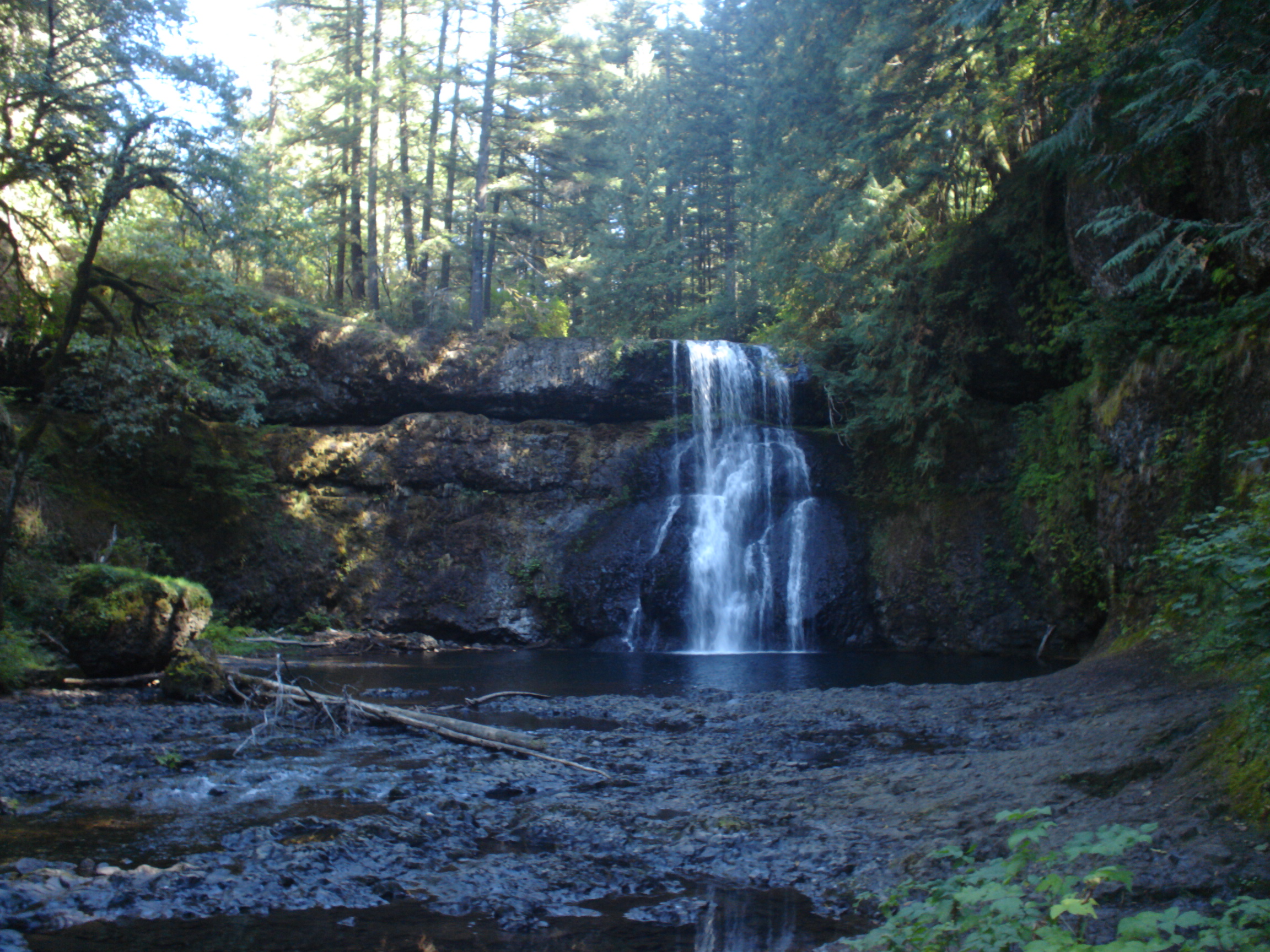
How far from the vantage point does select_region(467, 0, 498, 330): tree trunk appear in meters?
23.3

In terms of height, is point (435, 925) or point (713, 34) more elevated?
point (713, 34)

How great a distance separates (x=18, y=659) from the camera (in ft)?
29.2

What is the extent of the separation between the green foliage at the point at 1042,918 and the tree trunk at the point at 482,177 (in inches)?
851

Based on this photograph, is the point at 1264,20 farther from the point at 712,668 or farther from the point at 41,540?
the point at 41,540

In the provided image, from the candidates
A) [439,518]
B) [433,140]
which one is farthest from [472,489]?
[433,140]

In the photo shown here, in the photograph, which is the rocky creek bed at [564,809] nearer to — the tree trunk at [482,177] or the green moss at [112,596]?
the green moss at [112,596]

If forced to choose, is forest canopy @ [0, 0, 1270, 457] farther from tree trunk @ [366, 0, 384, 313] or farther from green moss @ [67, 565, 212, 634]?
green moss @ [67, 565, 212, 634]

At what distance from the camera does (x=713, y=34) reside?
32.5 metres

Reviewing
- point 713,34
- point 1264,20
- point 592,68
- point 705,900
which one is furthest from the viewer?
point 713,34

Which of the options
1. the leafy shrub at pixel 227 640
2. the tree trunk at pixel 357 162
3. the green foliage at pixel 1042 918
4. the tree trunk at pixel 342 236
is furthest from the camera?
the tree trunk at pixel 342 236

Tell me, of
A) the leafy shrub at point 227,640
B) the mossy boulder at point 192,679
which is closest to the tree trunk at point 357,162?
the leafy shrub at point 227,640

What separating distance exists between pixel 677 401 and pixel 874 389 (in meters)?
4.95

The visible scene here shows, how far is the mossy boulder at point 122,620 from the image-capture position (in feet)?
29.7

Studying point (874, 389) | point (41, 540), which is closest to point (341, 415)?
point (41, 540)
